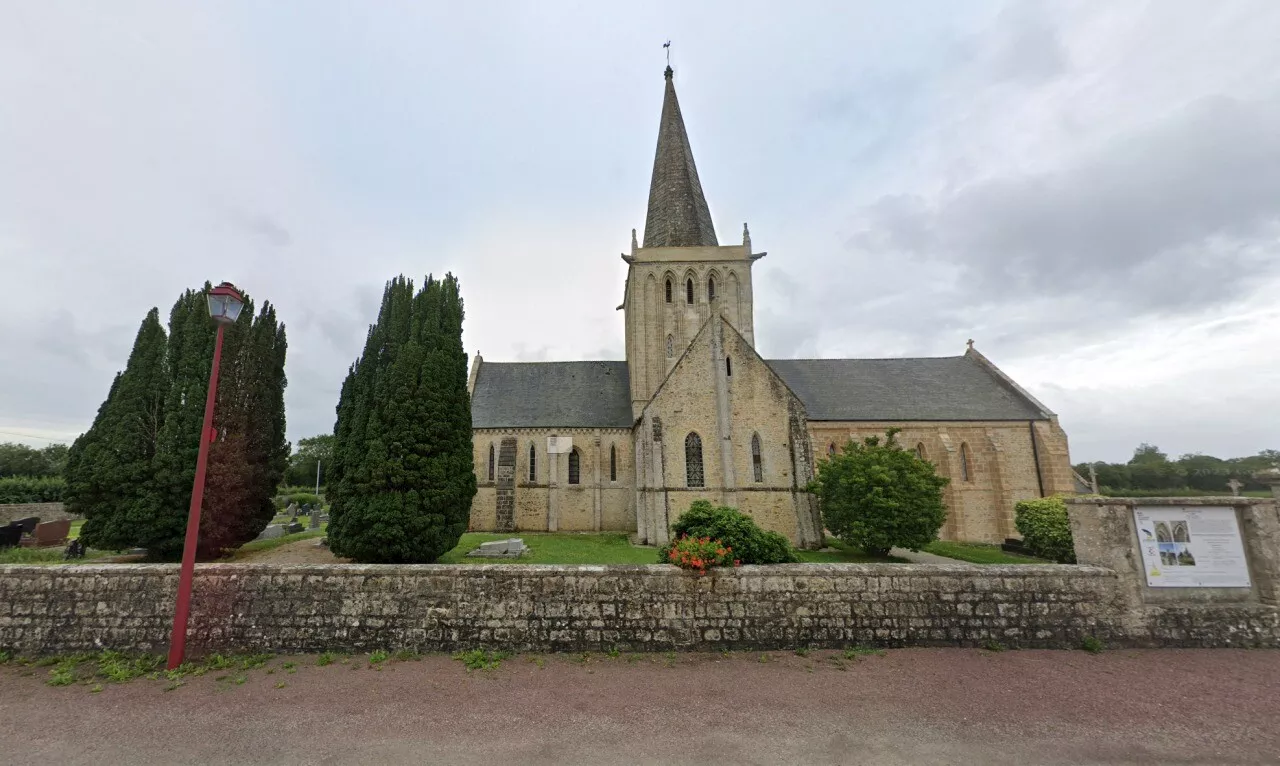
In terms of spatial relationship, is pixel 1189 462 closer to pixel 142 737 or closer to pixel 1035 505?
pixel 1035 505

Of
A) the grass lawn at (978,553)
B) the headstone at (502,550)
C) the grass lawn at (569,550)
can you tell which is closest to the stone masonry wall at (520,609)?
the grass lawn at (569,550)

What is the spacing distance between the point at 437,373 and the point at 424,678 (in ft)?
27.0

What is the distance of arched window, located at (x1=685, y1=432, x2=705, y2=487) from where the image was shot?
21453mm

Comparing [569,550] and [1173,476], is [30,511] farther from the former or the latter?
[1173,476]

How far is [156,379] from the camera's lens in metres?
13.0

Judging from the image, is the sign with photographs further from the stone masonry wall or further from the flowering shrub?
the flowering shrub

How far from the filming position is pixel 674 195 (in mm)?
30656

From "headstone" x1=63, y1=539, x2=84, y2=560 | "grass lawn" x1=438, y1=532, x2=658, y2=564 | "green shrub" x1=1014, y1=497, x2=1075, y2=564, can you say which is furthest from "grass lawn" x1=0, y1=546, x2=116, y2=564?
"green shrub" x1=1014, y1=497, x2=1075, y2=564

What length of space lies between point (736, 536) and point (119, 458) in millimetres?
15327

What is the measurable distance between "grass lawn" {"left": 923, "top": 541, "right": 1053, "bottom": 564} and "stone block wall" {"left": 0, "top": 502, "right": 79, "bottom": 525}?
151 ft

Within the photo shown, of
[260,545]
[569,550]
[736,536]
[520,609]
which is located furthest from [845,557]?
[260,545]

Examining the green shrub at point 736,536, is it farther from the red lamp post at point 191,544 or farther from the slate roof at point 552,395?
the slate roof at point 552,395

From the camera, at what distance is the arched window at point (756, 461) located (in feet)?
70.2

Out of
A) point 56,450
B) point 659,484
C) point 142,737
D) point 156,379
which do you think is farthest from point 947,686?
point 56,450
